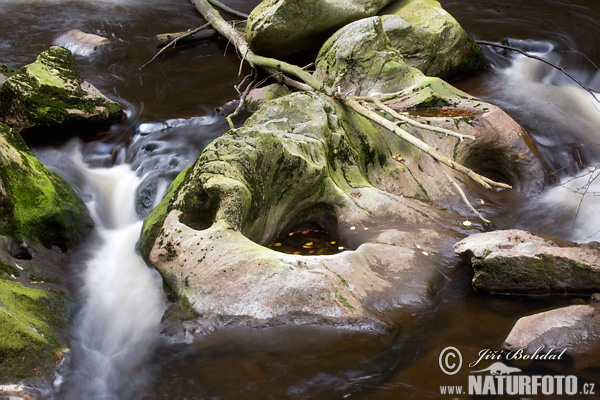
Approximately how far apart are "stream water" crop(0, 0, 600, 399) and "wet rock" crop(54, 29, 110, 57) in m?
0.22

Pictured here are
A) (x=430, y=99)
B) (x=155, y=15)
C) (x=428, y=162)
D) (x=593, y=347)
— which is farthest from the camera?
(x=155, y=15)

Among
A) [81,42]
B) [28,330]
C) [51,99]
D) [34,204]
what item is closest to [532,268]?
[28,330]

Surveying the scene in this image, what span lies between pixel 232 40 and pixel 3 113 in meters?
4.81

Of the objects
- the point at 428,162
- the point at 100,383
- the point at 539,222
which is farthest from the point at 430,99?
the point at 100,383

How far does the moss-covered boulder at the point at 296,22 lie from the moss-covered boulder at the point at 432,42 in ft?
2.40

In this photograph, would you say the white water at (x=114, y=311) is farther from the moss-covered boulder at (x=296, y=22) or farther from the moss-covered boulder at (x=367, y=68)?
the moss-covered boulder at (x=296, y=22)

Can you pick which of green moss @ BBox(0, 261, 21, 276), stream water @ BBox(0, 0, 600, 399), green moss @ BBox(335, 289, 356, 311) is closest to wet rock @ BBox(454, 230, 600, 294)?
stream water @ BBox(0, 0, 600, 399)

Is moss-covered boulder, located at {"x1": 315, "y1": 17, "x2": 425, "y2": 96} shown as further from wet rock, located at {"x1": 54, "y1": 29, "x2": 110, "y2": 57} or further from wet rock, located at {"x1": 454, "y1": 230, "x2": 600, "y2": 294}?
wet rock, located at {"x1": 54, "y1": 29, "x2": 110, "y2": 57}

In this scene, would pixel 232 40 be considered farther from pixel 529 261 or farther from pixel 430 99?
pixel 529 261

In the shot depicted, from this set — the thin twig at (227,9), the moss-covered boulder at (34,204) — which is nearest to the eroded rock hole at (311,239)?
the moss-covered boulder at (34,204)

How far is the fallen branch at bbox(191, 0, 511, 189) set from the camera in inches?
217

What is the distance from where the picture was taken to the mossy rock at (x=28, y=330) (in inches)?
157

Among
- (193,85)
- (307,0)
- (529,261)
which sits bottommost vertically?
(193,85)

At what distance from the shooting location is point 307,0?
31.2 feet
